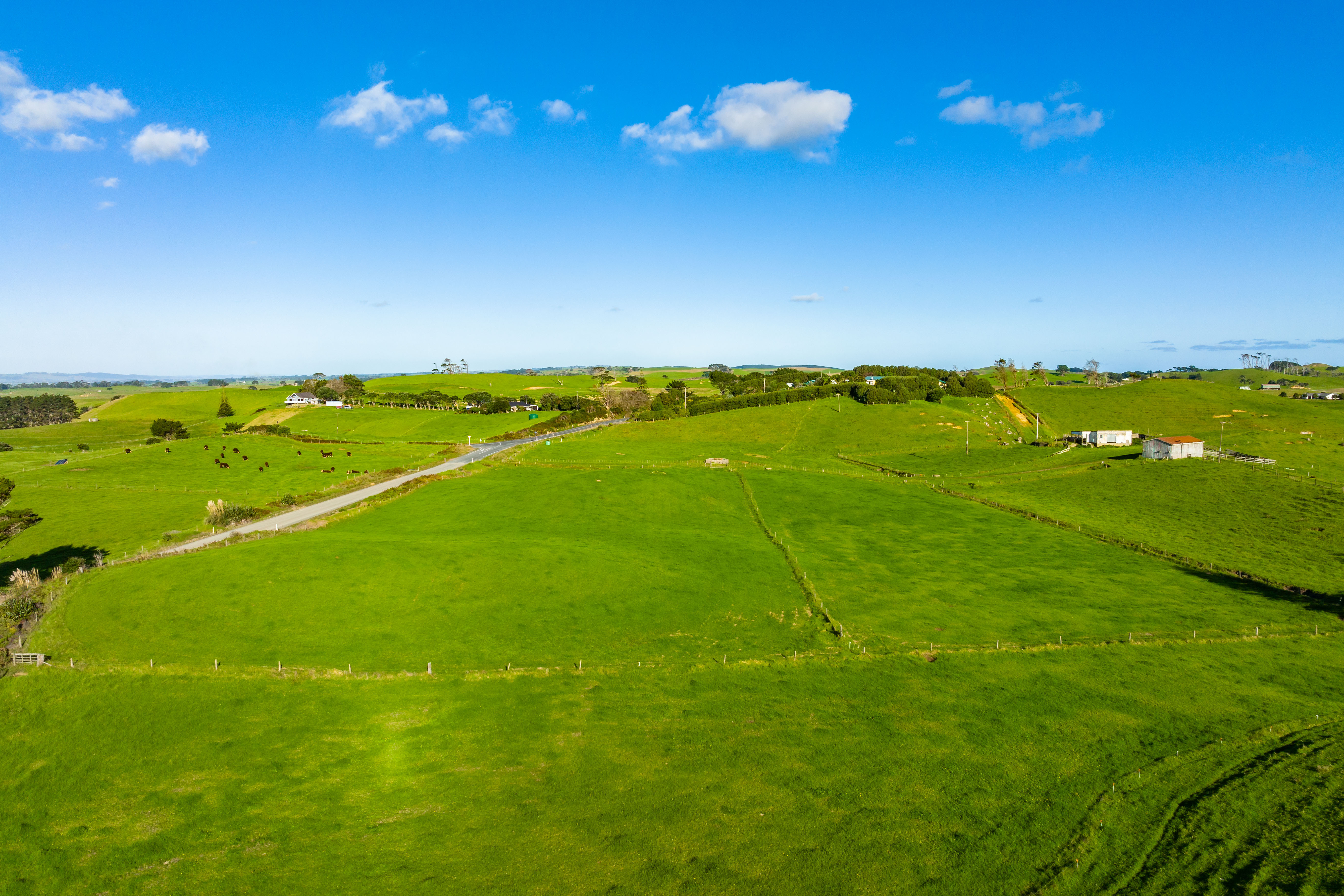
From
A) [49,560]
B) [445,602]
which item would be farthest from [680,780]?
[49,560]

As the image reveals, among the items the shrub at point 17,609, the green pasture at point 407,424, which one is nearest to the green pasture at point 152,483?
the green pasture at point 407,424

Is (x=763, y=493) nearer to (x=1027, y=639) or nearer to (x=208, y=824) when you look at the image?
(x=1027, y=639)

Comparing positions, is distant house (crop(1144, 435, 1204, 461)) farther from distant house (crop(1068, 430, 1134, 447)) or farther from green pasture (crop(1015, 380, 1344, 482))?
distant house (crop(1068, 430, 1134, 447))

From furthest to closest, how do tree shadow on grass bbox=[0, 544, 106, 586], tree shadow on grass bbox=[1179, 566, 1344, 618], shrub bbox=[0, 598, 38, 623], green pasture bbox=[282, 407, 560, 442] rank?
green pasture bbox=[282, 407, 560, 442] < tree shadow on grass bbox=[0, 544, 106, 586] < tree shadow on grass bbox=[1179, 566, 1344, 618] < shrub bbox=[0, 598, 38, 623]

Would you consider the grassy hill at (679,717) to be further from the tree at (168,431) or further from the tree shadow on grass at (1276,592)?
the tree at (168,431)

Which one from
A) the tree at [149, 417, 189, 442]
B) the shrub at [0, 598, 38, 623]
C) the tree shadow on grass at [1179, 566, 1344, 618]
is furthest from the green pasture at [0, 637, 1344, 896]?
the tree at [149, 417, 189, 442]

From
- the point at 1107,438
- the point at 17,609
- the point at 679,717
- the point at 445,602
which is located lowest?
the point at 679,717

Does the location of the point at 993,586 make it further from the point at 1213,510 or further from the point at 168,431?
the point at 168,431
